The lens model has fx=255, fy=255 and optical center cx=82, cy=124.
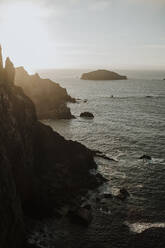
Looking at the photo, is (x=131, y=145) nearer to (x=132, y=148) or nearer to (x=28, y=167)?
(x=132, y=148)

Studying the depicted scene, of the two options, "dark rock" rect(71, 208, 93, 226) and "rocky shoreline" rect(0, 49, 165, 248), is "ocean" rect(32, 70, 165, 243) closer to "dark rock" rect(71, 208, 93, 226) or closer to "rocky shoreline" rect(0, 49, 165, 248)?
"rocky shoreline" rect(0, 49, 165, 248)

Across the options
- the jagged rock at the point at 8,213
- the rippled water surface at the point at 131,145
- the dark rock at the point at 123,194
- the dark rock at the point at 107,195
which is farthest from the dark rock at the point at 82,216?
the jagged rock at the point at 8,213

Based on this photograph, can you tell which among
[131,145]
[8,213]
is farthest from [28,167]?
[131,145]

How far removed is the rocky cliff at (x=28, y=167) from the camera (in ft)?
116

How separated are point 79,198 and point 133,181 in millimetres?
14197

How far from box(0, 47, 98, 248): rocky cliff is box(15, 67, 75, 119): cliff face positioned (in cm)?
5698

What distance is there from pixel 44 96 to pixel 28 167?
296ft

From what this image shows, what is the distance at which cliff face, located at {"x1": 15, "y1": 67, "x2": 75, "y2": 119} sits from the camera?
121375 millimetres

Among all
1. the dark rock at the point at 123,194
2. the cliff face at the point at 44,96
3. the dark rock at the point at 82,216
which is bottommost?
the dark rock at the point at 82,216

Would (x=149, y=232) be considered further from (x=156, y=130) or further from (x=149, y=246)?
(x=156, y=130)

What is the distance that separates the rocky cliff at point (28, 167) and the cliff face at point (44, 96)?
57.0m

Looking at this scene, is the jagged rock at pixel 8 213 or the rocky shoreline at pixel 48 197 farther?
the rocky shoreline at pixel 48 197

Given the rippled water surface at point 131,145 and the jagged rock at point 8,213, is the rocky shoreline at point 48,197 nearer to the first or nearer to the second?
the jagged rock at point 8,213

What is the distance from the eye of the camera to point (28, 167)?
4825 cm
